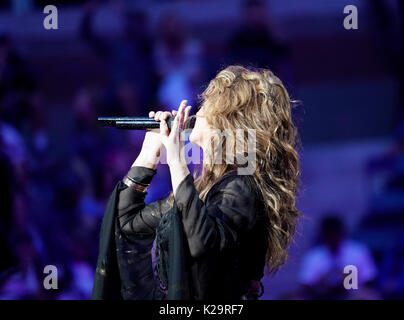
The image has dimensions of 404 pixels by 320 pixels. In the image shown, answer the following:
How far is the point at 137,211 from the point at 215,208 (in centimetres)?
37

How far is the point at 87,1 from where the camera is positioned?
4695 millimetres

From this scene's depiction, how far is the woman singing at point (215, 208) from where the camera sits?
1.87m

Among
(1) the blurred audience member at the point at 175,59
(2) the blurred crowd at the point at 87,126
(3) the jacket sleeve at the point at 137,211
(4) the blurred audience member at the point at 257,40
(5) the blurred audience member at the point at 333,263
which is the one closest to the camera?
(3) the jacket sleeve at the point at 137,211

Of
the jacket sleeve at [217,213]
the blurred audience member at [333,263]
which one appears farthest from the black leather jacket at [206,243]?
the blurred audience member at [333,263]

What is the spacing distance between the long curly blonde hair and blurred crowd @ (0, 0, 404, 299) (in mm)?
2086

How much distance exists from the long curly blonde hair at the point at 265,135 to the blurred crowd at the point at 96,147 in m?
2.09

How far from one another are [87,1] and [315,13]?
1.55 metres

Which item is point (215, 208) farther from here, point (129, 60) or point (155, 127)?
point (129, 60)

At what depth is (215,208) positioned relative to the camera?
1906 millimetres

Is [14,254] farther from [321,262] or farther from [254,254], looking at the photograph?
[254,254]

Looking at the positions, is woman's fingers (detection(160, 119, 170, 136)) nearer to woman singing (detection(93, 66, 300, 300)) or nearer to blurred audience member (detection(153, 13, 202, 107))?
woman singing (detection(93, 66, 300, 300))

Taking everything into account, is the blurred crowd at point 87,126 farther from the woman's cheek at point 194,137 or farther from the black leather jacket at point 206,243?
the woman's cheek at point 194,137

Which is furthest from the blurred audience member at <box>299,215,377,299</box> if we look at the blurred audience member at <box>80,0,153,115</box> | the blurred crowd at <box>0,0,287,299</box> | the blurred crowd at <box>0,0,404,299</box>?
the blurred audience member at <box>80,0,153,115</box>

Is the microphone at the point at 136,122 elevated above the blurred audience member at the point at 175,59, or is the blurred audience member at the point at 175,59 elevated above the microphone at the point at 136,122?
the blurred audience member at the point at 175,59
